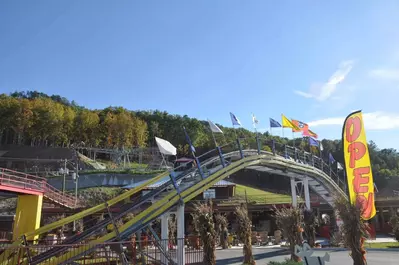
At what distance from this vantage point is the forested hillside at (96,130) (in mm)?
72750

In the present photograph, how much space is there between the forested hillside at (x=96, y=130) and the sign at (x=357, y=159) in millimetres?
48367

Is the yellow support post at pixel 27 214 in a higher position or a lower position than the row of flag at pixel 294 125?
lower

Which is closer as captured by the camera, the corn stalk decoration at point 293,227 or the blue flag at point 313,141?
the corn stalk decoration at point 293,227

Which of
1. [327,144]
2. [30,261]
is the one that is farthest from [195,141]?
[30,261]

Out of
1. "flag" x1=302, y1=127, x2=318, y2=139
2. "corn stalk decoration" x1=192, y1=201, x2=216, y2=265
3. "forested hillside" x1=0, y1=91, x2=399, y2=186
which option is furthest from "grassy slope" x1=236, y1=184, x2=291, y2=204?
"corn stalk decoration" x1=192, y1=201, x2=216, y2=265

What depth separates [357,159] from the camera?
734 inches

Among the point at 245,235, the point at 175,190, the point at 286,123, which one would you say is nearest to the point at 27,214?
the point at 175,190

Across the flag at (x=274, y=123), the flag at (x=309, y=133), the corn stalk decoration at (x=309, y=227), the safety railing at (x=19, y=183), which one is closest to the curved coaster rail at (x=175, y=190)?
the flag at (x=309, y=133)

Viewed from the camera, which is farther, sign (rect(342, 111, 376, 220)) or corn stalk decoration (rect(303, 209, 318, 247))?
corn stalk decoration (rect(303, 209, 318, 247))

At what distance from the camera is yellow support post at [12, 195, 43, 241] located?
23359mm

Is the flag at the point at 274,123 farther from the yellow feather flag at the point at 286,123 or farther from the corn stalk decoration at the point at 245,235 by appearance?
the corn stalk decoration at the point at 245,235

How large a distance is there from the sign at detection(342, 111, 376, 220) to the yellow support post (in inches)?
817

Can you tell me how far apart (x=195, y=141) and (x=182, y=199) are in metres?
74.6

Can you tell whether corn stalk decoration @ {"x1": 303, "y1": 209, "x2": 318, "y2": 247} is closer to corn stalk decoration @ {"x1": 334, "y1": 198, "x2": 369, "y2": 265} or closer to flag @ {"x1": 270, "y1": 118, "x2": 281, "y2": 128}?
flag @ {"x1": 270, "y1": 118, "x2": 281, "y2": 128}
